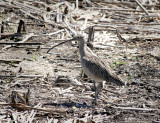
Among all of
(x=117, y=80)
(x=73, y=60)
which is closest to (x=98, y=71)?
(x=117, y=80)

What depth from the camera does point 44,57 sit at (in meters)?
11.9

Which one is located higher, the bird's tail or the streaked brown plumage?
the streaked brown plumage

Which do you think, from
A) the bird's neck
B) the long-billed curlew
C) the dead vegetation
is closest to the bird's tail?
the long-billed curlew

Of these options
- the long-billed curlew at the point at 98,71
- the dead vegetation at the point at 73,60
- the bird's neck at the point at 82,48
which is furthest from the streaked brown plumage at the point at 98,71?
the dead vegetation at the point at 73,60

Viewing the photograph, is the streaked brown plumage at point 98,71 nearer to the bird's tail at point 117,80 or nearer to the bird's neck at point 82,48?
the bird's tail at point 117,80

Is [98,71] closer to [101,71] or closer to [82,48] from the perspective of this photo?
[101,71]

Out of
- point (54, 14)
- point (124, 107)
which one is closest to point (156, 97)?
point (124, 107)

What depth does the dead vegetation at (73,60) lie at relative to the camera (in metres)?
8.39

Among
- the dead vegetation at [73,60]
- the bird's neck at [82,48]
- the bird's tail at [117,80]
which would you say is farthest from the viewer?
the bird's neck at [82,48]

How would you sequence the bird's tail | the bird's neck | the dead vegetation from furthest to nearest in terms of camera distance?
the bird's neck < the bird's tail < the dead vegetation

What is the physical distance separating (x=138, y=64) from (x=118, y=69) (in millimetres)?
809

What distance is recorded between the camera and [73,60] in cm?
1184

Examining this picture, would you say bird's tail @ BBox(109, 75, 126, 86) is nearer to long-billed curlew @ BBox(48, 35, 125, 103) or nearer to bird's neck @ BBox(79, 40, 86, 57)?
long-billed curlew @ BBox(48, 35, 125, 103)

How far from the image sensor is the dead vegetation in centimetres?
839
